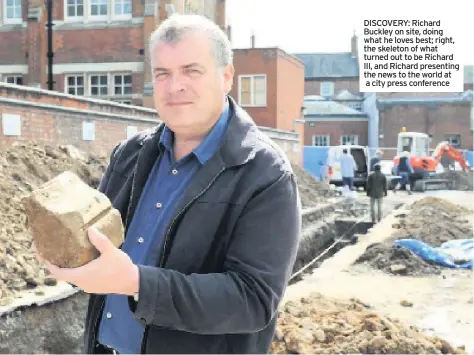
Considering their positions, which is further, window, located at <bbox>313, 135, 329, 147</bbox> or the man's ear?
window, located at <bbox>313, 135, 329, 147</bbox>

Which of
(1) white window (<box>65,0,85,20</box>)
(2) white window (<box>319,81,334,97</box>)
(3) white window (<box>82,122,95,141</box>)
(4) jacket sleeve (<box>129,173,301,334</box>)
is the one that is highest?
(2) white window (<box>319,81,334,97</box>)

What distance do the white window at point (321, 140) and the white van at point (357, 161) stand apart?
2093 cm

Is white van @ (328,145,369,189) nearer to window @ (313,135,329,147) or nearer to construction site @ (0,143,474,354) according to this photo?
construction site @ (0,143,474,354)

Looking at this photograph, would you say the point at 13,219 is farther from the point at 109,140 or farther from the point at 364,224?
the point at 364,224

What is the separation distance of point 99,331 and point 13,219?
6435 millimetres

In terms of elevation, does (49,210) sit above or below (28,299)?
above

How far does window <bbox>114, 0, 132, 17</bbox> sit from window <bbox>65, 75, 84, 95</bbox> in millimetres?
2842

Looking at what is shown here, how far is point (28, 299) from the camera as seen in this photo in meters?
6.42

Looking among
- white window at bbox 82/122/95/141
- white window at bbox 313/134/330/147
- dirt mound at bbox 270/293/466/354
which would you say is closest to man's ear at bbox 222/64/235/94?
dirt mound at bbox 270/293/466/354

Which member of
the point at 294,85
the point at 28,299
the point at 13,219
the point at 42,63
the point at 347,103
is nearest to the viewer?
the point at 28,299

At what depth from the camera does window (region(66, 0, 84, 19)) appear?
23.5 meters

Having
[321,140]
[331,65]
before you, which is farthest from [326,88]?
[321,140]

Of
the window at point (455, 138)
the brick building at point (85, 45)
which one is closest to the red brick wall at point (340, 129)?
the window at point (455, 138)

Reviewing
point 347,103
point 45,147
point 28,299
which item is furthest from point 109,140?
point 347,103
